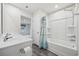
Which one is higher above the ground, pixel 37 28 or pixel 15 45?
pixel 37 28

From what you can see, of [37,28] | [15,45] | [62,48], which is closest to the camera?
[15,45]

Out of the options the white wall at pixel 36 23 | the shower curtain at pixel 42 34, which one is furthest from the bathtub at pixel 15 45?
the shower curtain at pixel 42 34

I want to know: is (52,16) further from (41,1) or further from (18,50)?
(18,50)

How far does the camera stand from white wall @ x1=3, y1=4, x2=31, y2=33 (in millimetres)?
1094

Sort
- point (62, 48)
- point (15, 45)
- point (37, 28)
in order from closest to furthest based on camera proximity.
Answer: point (15, 45), point (37, 28), point (62, 48)

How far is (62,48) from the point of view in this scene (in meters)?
1.32

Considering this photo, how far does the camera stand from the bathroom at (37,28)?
3.58 ft

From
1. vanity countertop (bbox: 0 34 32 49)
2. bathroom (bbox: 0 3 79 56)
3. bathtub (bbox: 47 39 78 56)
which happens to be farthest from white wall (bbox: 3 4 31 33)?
bathtub (bbox: 47 39 78 56)

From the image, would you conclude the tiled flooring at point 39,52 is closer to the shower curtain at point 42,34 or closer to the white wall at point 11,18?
the shower curtain at point 42,34

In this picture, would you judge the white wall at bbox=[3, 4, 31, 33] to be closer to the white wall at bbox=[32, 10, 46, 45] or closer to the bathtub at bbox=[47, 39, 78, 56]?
the white wall at bbox=[32, 10, 46, 45]

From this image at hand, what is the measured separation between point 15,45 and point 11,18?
478mm

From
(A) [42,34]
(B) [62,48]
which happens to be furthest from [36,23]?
(B) [62,48]

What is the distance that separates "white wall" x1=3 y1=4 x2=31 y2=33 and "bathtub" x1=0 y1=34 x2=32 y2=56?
124 mm

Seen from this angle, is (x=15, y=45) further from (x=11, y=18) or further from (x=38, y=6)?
(x=38, y=6)
